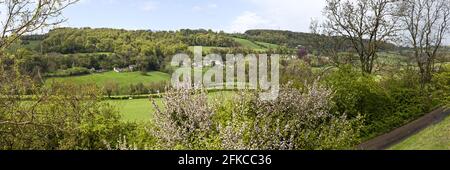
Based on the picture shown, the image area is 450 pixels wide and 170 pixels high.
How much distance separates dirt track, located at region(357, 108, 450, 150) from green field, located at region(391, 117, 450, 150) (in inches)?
61.1

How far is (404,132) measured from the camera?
85.9 ft

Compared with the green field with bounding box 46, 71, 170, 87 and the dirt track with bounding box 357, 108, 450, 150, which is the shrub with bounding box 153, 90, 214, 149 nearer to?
the dirt track with bounding box 357, 108, 450, 150

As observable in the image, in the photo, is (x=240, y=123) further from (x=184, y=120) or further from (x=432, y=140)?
(x=432, y=140)

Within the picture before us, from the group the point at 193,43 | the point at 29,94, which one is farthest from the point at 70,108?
the point at 193,43

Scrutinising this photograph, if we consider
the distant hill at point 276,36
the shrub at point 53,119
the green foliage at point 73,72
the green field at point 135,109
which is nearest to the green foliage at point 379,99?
the shrub at point 53,119

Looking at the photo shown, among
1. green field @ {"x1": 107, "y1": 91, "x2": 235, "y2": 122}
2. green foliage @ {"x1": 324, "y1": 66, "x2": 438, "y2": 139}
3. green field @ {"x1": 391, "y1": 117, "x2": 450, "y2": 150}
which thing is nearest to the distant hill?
green field @ {"x1": 107, "y1": 91, "x2": 235, "y2": 122}

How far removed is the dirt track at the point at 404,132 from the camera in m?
23.9

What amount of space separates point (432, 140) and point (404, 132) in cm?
693

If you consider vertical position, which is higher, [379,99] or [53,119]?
[53,119]

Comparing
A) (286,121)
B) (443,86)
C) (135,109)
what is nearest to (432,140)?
(443,86)

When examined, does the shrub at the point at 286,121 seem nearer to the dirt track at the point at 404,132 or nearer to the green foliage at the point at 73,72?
the dirt track at the point at 404,132
